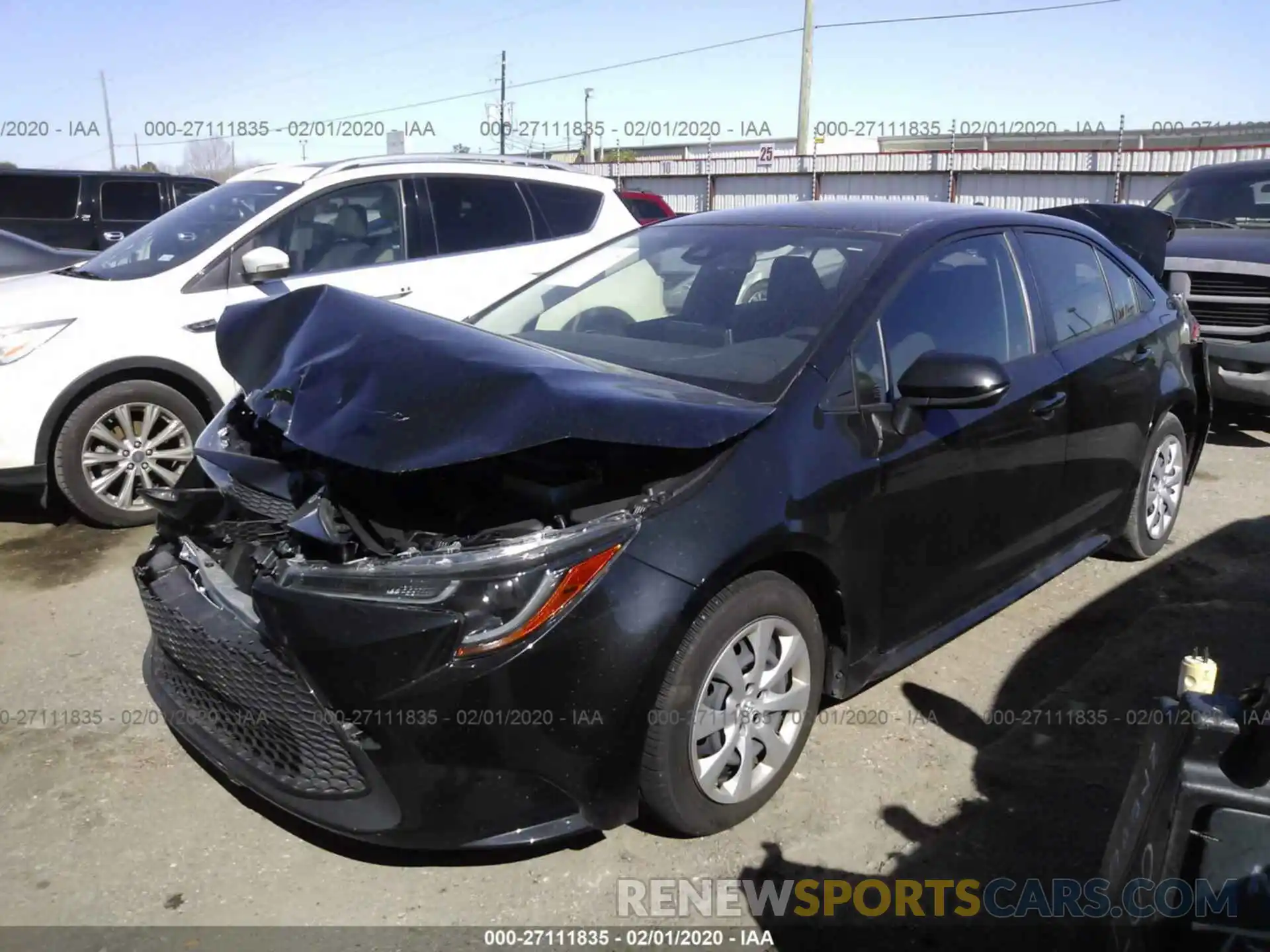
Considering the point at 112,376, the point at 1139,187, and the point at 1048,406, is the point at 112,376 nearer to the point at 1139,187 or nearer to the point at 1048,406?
the point at 1048,406

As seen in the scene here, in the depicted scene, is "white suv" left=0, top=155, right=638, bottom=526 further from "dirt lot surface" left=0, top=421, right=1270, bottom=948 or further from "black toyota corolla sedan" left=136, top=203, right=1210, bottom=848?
"black toyota corolla sedan" left=136, top=203, right=1210, bottom=848

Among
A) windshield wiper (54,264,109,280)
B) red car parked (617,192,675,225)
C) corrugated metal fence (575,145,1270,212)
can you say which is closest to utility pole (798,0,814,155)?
corrugated metal fence (575,145,1270,212)

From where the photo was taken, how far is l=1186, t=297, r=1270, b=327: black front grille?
7227mm

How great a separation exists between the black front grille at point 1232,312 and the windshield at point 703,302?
16.9 feet

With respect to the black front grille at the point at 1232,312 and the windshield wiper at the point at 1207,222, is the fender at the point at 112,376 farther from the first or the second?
the windshield wiper at the point at 1207,222

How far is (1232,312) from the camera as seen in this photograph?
7.36m

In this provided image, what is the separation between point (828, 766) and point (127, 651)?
106 inches

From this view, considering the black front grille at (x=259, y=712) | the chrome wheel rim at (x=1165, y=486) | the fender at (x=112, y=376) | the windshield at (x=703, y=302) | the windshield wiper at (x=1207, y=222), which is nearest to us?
the black front grille at (x=259, y=712)

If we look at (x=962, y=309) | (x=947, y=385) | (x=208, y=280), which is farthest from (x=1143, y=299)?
(x=208, y=280)

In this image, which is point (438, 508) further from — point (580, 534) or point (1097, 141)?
point (1097, 141)

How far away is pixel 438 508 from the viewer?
2545 millimetres

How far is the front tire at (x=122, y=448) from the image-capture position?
5082mm

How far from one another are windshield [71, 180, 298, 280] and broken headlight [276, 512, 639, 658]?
3.90m

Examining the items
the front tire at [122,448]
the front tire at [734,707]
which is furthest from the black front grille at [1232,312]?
the front tire at [122,448]
